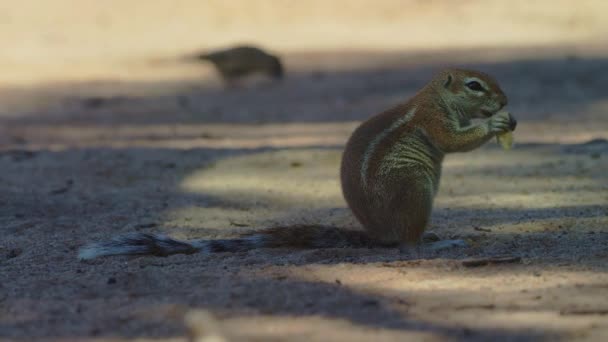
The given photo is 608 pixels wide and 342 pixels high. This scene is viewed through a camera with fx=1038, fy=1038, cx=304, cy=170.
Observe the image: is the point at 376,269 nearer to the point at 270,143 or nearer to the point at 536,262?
the point at 536,262

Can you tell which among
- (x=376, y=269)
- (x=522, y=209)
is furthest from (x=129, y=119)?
(x=376, y=269)

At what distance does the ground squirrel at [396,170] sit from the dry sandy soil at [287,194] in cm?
14

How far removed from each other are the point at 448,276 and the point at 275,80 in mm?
11411

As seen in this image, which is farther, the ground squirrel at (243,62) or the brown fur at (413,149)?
the ground squirrel at (243,62)

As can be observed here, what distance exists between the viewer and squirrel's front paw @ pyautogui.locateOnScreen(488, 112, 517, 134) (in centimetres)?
567

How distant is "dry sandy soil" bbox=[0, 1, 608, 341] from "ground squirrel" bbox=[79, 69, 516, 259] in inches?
5.4

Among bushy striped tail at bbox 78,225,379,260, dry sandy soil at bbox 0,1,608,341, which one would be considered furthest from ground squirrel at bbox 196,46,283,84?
bushy striped tail at bbox 78,225,379,260

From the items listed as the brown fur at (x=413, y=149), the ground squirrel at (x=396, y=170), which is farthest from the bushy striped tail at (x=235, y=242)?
the brown fur at (x=413, y=149)

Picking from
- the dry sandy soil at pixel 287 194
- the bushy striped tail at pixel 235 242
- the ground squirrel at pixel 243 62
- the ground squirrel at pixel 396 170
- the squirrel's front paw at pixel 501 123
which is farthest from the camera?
the ground squirrel at pixel 243 62

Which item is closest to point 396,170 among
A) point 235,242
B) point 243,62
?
point 235,242

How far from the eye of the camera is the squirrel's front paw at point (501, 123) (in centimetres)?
567

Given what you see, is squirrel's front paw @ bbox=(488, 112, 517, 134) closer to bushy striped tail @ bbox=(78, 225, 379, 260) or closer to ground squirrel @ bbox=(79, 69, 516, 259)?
ground squirrel @ bbox=(79, 69, 516, 259)

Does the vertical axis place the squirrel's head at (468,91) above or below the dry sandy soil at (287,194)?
above

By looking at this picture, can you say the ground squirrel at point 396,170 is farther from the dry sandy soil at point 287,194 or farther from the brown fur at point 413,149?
the dry sandy soil at point 287,194
